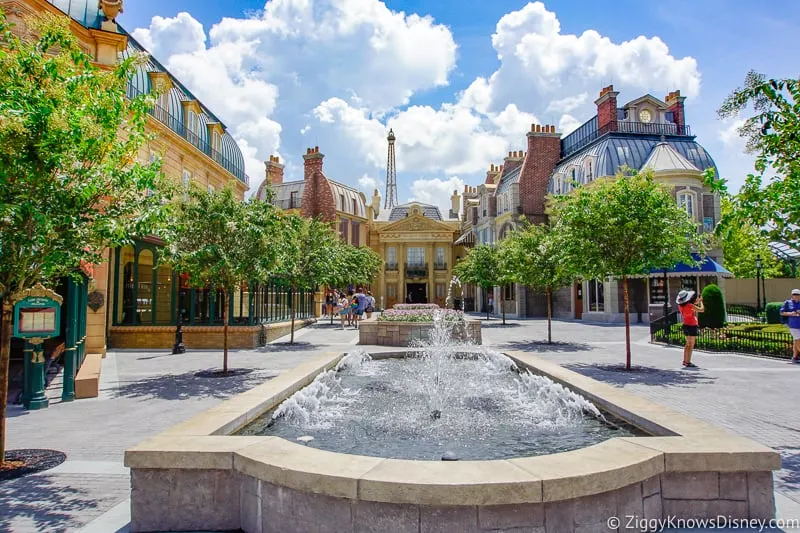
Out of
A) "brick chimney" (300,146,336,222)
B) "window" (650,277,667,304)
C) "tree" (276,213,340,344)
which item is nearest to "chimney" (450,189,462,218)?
"brick chimney" (300,146,336,222)

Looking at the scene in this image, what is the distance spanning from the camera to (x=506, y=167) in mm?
48719

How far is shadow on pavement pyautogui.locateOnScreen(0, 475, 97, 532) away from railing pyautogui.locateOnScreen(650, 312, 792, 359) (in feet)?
56.2

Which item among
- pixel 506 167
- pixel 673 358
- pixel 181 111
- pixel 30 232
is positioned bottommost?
pixel 673 358

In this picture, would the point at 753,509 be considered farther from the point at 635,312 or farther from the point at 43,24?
the point at 635,312

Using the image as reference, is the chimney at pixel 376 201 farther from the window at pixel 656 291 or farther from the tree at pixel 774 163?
the tree at pixel 774 163

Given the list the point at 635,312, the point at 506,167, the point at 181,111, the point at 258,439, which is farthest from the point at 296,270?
the point at 506,167

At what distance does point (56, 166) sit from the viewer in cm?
544

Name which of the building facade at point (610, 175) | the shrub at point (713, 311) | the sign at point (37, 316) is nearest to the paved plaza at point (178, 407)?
the sign at point (37, 316)

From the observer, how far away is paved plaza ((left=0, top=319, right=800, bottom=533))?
4508 millimetres

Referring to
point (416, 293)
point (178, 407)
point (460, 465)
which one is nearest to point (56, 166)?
point (178, 407)

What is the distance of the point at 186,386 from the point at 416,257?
51.1 m

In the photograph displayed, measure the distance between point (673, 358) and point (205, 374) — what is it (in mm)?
12970

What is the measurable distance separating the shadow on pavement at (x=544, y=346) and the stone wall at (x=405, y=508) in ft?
39.6

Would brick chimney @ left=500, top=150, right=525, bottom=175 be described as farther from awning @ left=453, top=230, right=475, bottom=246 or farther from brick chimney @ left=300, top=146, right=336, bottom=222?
brick chimney @ left=300, top=146, right=336, bottom=222
